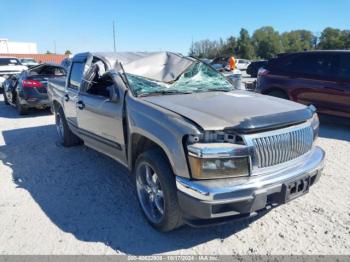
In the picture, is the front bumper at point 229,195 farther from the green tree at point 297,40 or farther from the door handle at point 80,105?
the green tree at point 297,40

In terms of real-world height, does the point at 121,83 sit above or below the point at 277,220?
above

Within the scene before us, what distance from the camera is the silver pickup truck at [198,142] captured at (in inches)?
106

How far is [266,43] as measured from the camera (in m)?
88.1

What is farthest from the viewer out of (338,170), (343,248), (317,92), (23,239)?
(317,92)

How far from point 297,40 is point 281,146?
104 m

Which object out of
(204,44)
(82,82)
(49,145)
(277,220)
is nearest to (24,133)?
(49,145)

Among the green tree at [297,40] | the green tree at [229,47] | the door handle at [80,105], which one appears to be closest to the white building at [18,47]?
the green tree at [229,47]

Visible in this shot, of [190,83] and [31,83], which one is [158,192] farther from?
[31,83]

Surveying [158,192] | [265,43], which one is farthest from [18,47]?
[158,192]

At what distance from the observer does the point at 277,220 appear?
3.44 m

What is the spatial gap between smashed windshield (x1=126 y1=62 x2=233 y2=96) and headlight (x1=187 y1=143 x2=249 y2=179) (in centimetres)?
137

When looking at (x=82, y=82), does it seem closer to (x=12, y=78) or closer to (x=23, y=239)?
(x=23, y=239)

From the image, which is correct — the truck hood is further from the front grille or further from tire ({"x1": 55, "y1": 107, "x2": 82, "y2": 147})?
tire ({"x1": 55, "y1": 107, "x2": 82, "y2": 147})

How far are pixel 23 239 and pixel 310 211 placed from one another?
3054mm
